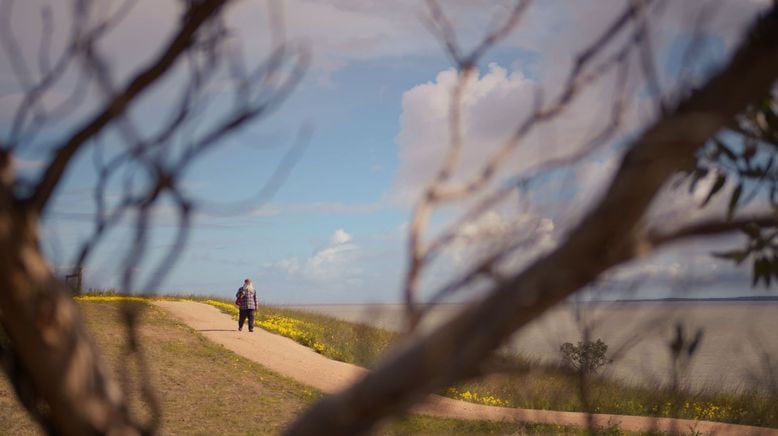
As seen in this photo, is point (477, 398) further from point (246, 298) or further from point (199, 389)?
point (246, 298)

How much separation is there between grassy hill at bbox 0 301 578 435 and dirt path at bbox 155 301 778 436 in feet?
1.80

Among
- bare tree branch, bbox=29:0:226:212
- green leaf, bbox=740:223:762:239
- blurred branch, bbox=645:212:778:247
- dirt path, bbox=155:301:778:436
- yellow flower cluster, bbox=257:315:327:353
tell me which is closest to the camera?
blurred branch, bbox=645:212:778:247

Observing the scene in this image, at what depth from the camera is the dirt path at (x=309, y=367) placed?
1107 centimetres

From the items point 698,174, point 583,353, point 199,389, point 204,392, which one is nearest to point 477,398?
point 204,392

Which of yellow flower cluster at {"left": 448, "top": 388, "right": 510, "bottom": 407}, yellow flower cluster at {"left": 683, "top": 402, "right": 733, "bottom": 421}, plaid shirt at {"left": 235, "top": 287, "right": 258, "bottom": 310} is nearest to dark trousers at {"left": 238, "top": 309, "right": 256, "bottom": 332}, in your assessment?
plaid shirt at {"left": 235, "top": 287, "right": 258, "bottom": 310}

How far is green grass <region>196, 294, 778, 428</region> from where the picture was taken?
212cm

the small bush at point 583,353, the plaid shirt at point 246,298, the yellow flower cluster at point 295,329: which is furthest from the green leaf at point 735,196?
the plaid shirt at point 246,298

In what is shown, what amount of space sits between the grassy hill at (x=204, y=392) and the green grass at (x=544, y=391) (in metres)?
1.71

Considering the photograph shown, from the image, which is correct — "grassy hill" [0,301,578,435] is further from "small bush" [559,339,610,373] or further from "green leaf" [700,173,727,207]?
"green leaf" [700,173,727,207]

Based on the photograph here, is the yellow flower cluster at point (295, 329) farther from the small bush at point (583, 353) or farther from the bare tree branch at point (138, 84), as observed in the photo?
the bare tree branch at point (138, 84)

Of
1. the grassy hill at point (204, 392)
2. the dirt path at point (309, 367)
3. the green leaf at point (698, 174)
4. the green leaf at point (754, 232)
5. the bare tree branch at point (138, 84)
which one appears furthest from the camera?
the dirt path at point (309, 367)

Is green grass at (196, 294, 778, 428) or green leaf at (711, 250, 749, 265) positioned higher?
green leaf at (711, 250, 749, 265)

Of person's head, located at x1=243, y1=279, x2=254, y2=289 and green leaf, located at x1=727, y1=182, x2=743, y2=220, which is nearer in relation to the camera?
green leaf, located at x1=727, y1=182, x2=743, y2=220

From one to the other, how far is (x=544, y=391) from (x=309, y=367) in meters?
8.18
